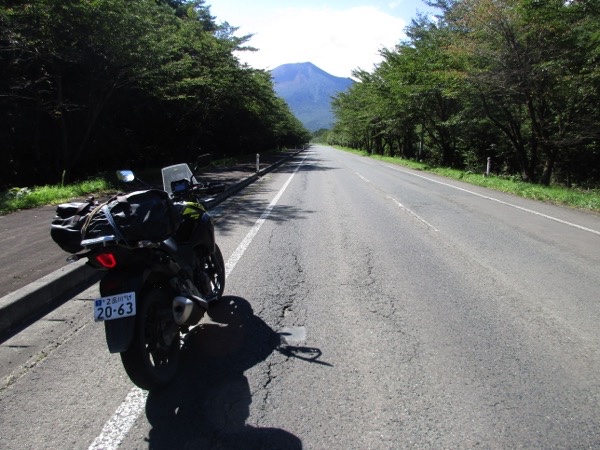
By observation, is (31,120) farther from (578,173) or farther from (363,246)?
(578,173)

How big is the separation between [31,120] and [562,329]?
48.7 ft

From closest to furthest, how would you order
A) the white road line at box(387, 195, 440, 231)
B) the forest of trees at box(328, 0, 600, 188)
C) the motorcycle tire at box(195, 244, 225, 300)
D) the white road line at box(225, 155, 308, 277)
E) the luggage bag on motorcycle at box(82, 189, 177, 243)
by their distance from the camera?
1. the luggage bag on motorcycle at box(82, 189, 177, 243)
2. the motorcycle tire at box(195, 244, 225, 300)
3. the white road line at box(225, 155, 308, 277)
4. the white road line at box(387, 195, 440, 231)
5. the forest of trees at box(328, 0, 600, 188)

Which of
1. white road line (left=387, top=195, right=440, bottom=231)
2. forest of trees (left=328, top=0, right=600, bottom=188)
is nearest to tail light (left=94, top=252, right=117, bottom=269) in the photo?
white road line (left=387, top=195, right=440, bottom=231)

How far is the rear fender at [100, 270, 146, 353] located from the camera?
2.59m

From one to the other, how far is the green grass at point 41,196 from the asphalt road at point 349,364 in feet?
17.9

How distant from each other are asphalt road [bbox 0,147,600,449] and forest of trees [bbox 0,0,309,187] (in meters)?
8.28

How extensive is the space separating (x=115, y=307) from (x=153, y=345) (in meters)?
0.45

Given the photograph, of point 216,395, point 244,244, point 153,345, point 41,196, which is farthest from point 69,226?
point 41,196

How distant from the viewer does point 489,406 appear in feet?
8.84

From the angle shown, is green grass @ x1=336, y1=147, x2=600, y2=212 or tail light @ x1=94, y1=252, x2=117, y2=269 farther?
green grass @ x1=336, y1=147, x2=600, y2=212

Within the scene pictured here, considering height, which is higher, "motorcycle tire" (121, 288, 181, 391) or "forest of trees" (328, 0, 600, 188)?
"forest of trees" (328, 0, 600, 188)

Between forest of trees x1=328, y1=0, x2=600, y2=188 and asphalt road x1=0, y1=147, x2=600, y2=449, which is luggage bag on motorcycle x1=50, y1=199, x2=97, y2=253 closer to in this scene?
asphalt road x1=0, y1=147, x2=600, y2=449

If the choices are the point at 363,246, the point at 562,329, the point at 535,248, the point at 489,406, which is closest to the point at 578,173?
the point at 535,248

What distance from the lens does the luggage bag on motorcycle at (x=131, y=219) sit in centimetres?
257
